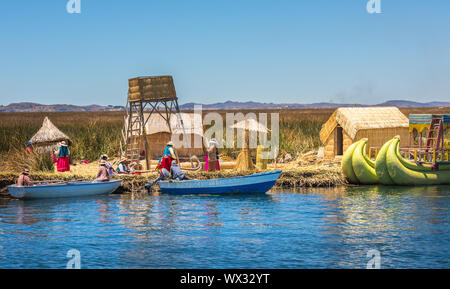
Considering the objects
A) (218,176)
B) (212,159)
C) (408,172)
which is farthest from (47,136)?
(408,172)

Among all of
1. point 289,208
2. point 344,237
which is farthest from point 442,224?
point 289,208

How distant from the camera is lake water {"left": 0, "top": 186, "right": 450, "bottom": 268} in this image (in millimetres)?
14172

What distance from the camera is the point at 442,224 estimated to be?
1755 centimetres

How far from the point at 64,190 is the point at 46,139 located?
5.97 metres

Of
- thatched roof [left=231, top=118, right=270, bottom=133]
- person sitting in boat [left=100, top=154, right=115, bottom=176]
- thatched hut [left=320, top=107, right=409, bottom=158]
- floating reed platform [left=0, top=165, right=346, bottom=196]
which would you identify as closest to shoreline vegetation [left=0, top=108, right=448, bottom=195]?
floating reed platform [left=0, top=165, right=346, bottom=196]

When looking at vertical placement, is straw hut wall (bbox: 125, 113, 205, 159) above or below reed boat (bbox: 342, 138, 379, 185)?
above

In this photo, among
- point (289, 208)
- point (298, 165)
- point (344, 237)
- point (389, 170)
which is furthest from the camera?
point (298, 165)

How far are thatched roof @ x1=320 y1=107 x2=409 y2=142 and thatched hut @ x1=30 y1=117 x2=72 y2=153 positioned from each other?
11.8m

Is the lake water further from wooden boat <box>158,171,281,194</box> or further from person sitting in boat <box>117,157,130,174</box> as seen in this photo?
person sitting in boat <box>117,157,130,174</box>

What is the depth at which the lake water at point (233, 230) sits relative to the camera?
14.2 meters

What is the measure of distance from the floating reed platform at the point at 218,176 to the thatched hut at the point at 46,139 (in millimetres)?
3539

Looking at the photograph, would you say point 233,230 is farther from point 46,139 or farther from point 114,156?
point 114,156
